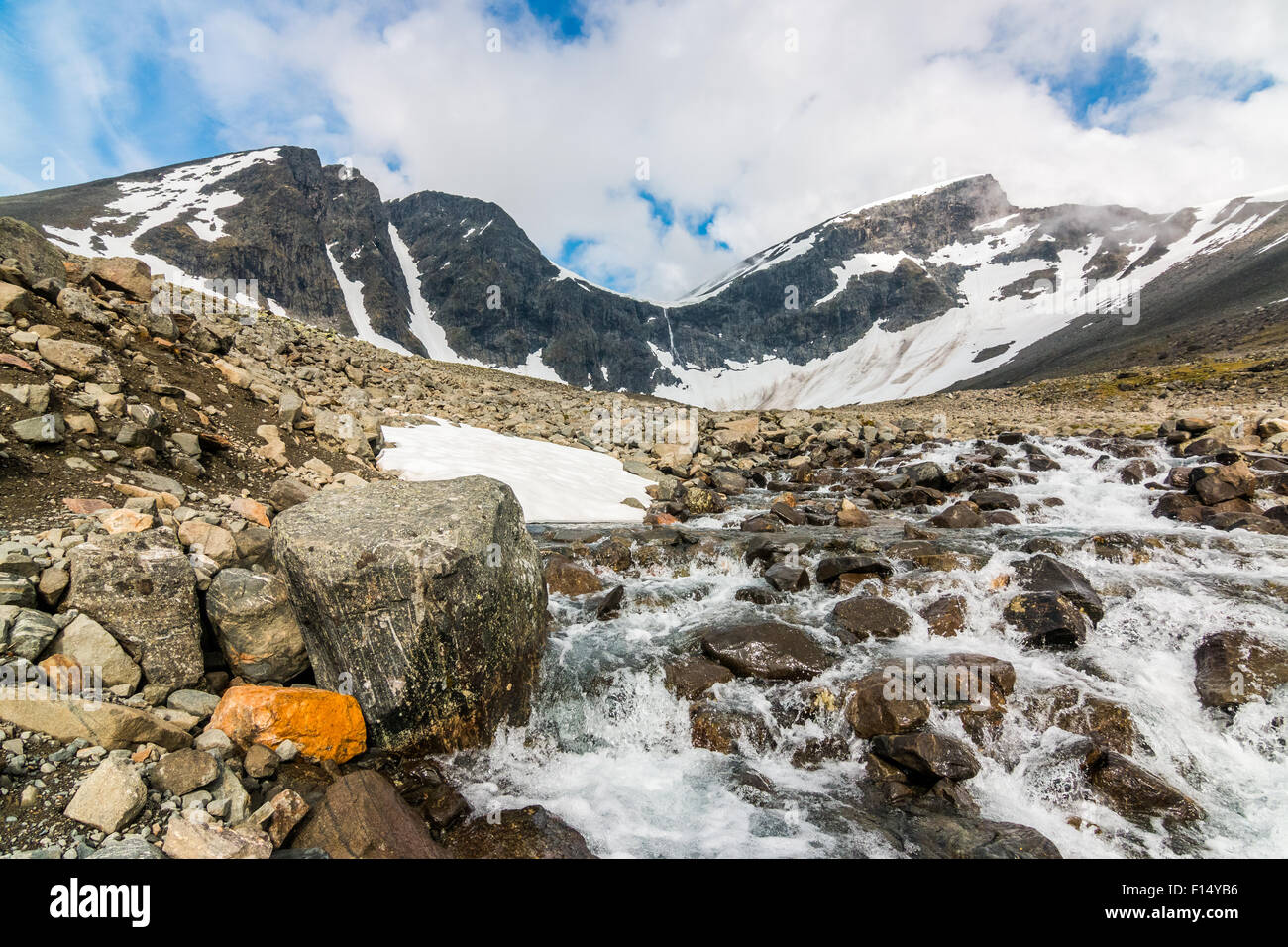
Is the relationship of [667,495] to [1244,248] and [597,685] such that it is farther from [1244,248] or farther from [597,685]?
[1244,248]

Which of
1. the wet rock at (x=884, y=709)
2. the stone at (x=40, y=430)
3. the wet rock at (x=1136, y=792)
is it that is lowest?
the wet rock at (x=1136, y=792)

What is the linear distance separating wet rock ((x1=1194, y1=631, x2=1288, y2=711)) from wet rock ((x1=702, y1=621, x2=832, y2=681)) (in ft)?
14.9

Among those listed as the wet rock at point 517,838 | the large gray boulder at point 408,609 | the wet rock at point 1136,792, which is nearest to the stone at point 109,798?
the large gray boulder at point 408,609

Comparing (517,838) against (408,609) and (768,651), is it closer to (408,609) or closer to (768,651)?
(408,609)

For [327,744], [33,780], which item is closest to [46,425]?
[33,780]

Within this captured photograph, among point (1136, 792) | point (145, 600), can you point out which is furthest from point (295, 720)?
point (1136, 792)

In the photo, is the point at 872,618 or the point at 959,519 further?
the point at 959,519

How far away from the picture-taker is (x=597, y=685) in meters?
7.38

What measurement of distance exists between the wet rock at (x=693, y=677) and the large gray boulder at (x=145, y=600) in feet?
17.6

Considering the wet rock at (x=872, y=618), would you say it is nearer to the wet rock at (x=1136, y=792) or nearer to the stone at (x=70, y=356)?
the wet rock at (x=1136, y=792)

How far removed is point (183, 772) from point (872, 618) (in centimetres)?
865

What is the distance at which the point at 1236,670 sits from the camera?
6.80 metres

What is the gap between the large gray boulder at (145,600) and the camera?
5.03 meters

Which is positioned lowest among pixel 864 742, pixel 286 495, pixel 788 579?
pixel 864 742
